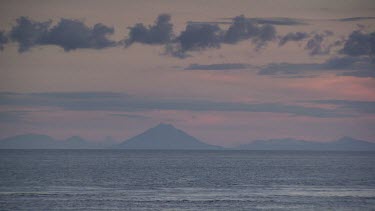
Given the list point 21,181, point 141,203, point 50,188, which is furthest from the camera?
point 21,181

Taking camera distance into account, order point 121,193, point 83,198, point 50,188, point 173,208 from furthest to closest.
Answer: point 50,188 < point 121,193 < point 83,198 < point 173,208

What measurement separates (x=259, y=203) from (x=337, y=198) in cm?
1184

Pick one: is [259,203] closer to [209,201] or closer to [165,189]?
[209,201]

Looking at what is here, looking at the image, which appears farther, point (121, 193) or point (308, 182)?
point (308, 182)

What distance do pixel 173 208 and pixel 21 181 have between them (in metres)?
43.9

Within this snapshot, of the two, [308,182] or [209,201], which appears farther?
[308,182]

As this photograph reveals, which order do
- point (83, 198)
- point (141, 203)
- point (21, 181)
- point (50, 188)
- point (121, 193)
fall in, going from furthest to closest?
point (21, 181) < point (50, 188) < point (121, 193) < point (83, 198) < point (141, 203)

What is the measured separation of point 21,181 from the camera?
103125 millimetres

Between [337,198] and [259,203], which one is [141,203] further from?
[337,198]

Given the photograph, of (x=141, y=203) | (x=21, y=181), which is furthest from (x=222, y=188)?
(x=21, y=181)

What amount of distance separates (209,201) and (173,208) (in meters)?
7.92

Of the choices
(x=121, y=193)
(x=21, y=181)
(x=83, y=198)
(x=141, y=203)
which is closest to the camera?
(x=141, y=203)

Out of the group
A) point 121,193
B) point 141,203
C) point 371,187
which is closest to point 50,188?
point 121,193

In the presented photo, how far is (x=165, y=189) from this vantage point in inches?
3578
